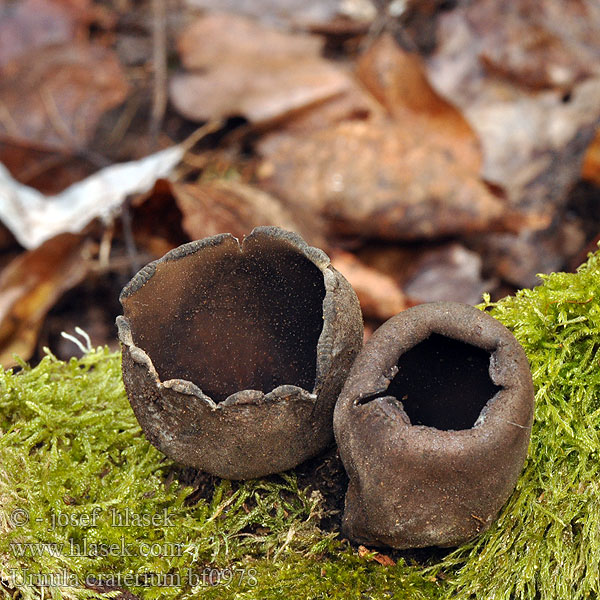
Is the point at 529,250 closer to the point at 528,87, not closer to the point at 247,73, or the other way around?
the point at 528,87

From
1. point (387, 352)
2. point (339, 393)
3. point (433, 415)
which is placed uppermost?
point (387, 352)

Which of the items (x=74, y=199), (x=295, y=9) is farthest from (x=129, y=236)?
(x=295, y=9)

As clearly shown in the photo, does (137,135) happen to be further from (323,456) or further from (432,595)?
(432,595)

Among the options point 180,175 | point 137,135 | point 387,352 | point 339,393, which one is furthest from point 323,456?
point 137,135

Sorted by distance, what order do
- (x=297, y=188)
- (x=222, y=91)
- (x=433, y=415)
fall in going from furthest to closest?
(x=222, y=91) → (x=297, y=188) → (x=433, y=415)

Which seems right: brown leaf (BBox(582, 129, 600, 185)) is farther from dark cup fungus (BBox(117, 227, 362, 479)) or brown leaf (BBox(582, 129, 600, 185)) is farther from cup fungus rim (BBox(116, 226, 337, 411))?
cup fungus rim (BBox(116, 226, 337, 411))

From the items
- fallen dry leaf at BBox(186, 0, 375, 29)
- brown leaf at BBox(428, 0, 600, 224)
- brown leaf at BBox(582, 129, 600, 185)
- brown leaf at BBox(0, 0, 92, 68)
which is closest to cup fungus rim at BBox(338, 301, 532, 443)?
brown leaf at BBox(582, 129, 600, 185)
